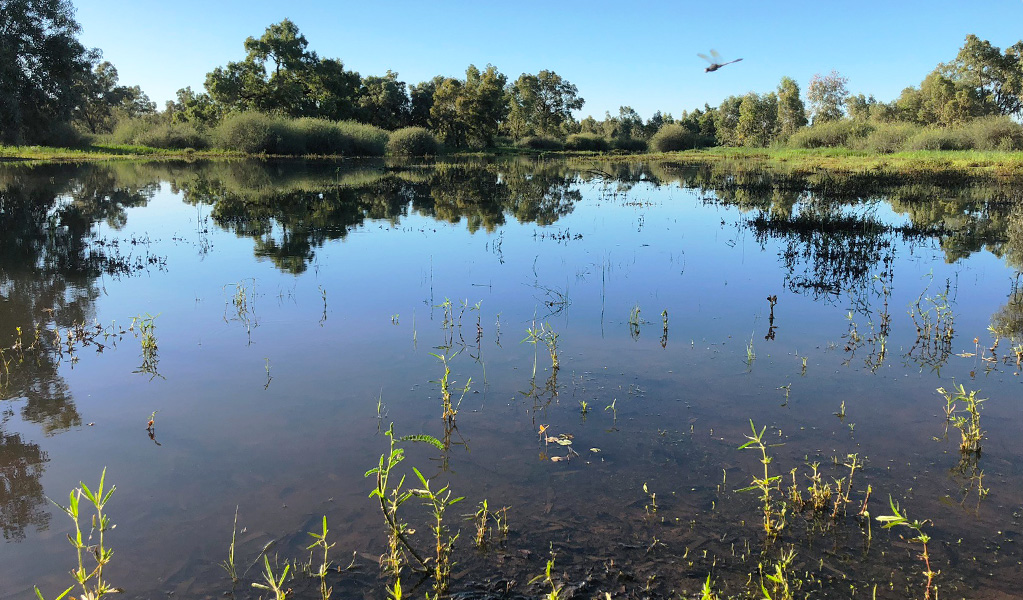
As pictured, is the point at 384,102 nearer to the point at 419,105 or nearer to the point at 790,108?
the point at 419,105

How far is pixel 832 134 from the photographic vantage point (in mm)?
51375

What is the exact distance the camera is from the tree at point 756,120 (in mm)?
83625

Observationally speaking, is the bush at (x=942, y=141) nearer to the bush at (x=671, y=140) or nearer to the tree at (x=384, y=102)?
the bush at (x=671, y=140)

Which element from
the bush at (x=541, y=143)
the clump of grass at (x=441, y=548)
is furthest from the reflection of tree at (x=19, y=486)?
the bush at (x=541, y=143)

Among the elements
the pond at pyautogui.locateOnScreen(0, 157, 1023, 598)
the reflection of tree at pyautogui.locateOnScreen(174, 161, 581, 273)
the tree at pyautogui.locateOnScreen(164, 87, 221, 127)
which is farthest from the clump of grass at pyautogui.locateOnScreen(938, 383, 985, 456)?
the tree at pyautogui.locateOnScreen(164, 87, 221, 127)

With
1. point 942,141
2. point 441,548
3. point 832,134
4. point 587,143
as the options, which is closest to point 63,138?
point 587,143

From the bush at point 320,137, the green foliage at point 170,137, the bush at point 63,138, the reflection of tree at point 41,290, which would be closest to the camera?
the reflection of tree at point 41,290

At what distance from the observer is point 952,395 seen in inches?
206

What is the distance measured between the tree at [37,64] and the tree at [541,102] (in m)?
64.7

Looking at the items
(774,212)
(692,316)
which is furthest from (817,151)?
(692,316)

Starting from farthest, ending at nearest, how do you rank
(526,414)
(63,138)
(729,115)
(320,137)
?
(729,115) → (320,137) → (63,138) → (526,414)

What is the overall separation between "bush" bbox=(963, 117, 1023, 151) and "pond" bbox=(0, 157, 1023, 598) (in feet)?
113

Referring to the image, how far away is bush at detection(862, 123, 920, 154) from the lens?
42.1 m

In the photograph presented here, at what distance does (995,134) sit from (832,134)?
1355 cm
